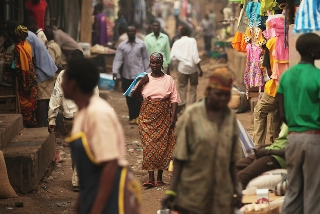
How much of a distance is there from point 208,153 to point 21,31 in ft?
24.0

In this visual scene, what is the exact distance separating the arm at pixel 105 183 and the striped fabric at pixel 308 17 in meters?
3.81

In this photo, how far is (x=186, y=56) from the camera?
1631cm

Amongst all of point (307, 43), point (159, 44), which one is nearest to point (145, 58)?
point (159, 44)

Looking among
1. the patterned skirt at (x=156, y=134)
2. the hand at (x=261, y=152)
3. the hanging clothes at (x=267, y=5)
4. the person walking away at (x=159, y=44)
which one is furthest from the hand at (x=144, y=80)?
the person walking away at (x=159, y=44)

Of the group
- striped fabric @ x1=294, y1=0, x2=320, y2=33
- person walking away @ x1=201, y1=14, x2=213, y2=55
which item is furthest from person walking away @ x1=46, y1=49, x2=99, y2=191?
person walking away @ x1=201, y1=14, x2=213, y2=55

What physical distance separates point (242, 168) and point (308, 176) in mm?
1749

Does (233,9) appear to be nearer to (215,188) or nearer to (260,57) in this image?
(260,57)

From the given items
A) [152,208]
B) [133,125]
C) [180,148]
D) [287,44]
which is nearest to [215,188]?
[180,148]

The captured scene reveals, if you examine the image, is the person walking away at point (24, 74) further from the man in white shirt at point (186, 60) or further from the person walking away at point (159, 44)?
the person walking away at point (159, 44)

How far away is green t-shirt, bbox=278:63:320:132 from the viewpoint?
6242mm

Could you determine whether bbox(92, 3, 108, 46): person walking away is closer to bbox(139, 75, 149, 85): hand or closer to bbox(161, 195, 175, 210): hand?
bbox(139, 75, 149, 85): hand

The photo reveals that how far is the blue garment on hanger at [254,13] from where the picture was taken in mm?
11703

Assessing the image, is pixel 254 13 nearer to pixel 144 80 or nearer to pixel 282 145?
pixel 144 80

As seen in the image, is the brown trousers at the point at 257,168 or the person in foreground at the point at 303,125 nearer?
the person in foreground at the point at 303,125
